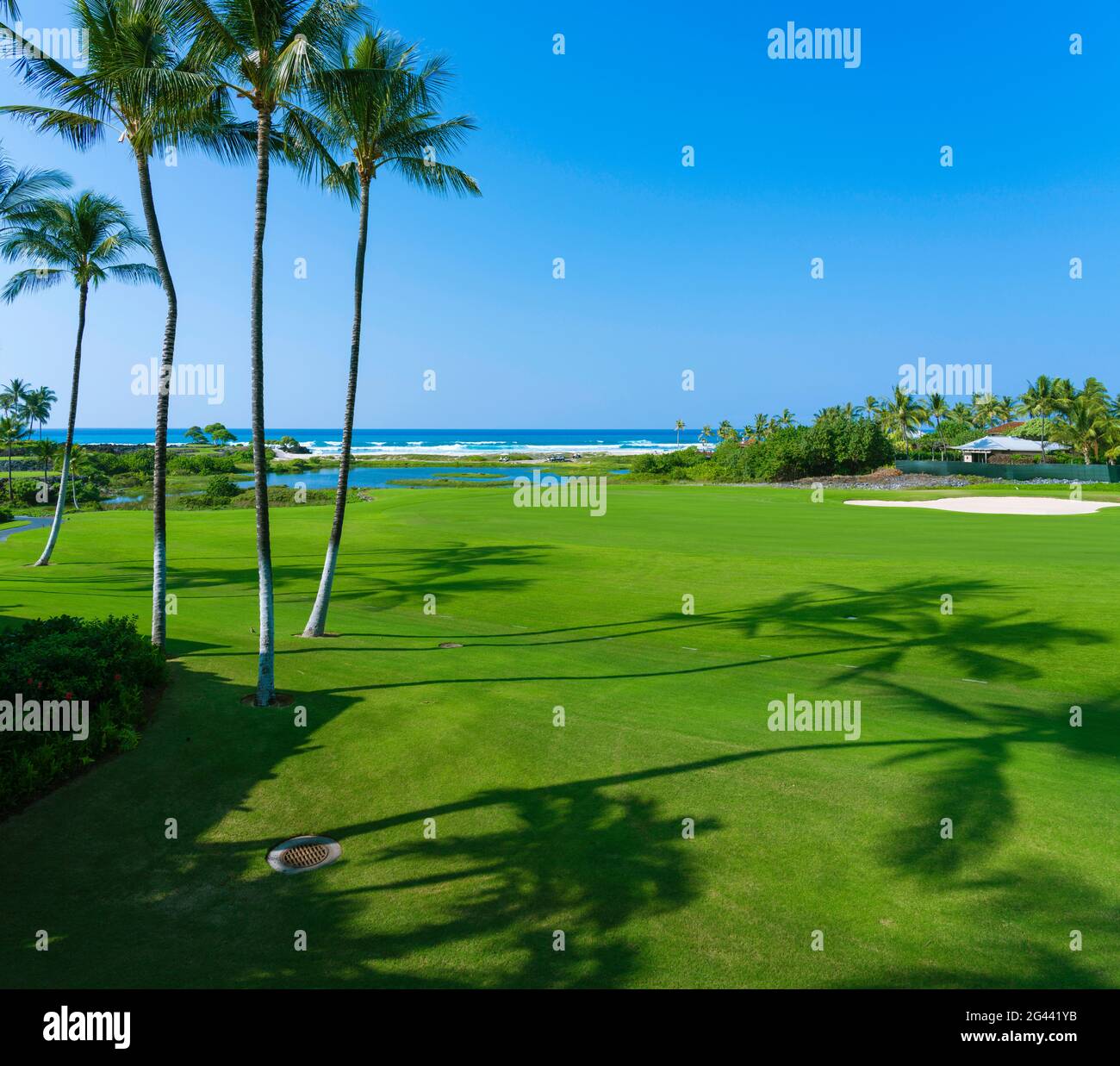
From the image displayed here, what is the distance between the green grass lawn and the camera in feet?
20.9

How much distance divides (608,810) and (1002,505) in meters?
55.2

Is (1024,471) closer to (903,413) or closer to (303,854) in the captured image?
(903,413)

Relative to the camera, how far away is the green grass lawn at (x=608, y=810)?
6.38 m

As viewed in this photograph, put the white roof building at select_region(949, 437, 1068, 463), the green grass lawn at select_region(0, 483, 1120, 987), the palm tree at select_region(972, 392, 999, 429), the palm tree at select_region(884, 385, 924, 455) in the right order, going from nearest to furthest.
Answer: the green grass lawn at select_region(0, 483, 1120, 987), the white roof building at select_region(949, 437, 1068, 463), the palm tree at select_region(884, 385, 924, 455), the palm tree at select_region(972, 392, 999, 429)

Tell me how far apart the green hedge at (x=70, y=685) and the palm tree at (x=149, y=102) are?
8.51ft

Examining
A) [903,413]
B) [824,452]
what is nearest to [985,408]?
[903,413]

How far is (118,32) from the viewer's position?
14.5 m

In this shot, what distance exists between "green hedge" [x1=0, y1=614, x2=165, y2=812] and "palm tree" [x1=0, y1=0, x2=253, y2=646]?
259 centimetres

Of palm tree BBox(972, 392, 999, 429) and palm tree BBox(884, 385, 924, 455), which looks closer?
palm tree BBox(884, 385, 924, 455)

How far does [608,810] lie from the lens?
A: 9.03 meters

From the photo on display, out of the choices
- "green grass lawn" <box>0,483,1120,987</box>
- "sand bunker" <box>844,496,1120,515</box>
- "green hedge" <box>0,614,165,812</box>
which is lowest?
"green grass lawn" <box>0,483,1120,987</box>

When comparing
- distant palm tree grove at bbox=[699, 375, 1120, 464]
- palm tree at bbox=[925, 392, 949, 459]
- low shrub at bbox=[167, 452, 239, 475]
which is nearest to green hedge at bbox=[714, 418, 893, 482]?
distant palm tree grove at bbox=[699, 375, 1120, 464]

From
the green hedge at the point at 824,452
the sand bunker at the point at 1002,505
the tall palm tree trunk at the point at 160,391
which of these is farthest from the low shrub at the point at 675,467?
the tall palm tree trunk at the point at 160,391

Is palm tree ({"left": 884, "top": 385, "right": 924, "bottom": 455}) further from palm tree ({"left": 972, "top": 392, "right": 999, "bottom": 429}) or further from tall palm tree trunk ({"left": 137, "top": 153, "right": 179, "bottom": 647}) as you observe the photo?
tall palm tree trunk ({"left": 137, "top": 153, "right": 179, "bottom": 647})
